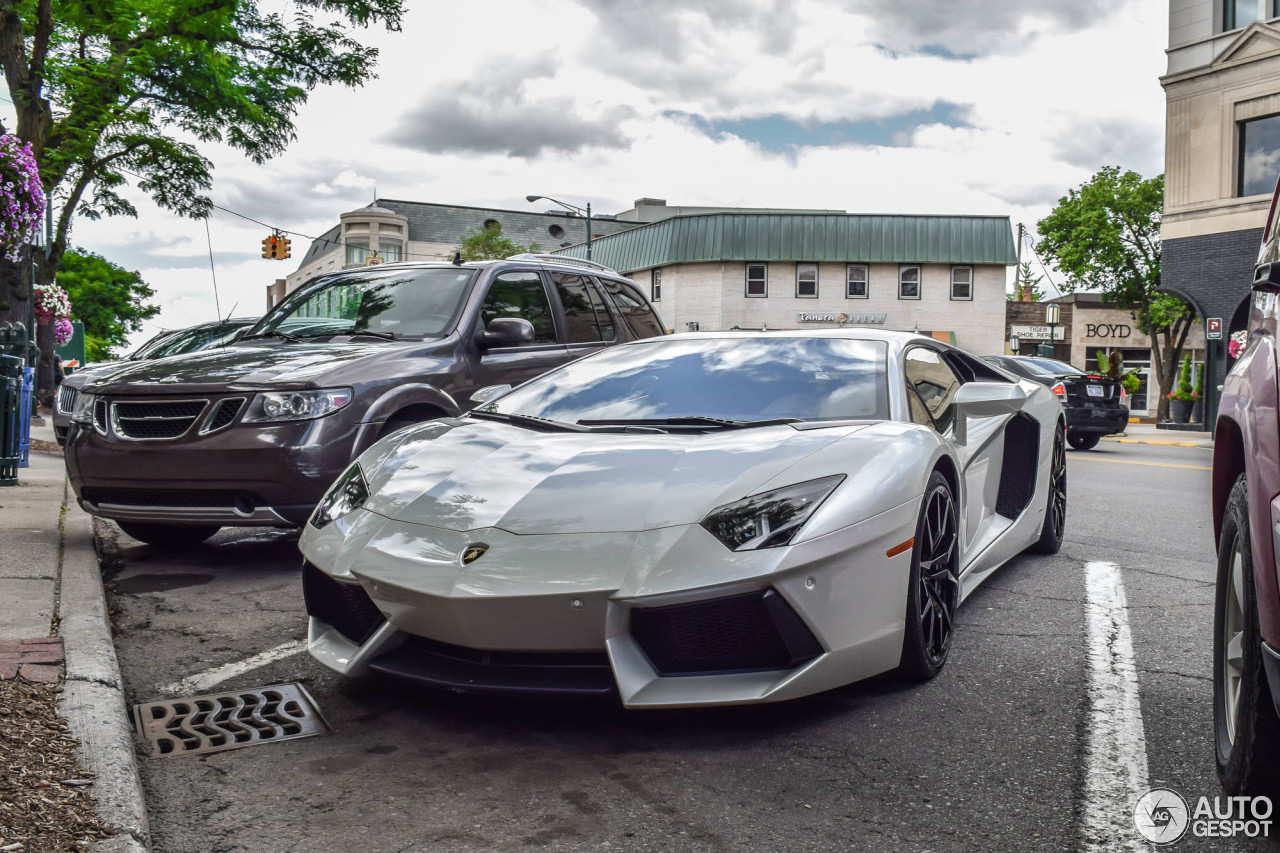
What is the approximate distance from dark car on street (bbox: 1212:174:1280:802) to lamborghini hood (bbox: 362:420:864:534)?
1.23 metres

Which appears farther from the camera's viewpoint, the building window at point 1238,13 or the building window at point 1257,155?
the building window at point 1238,13

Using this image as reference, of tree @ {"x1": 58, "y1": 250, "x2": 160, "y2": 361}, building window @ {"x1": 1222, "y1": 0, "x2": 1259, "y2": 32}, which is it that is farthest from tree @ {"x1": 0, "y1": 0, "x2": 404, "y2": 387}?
tree @ {"x1": 58, "y1": 250, "x2": 160, "y2": 361}

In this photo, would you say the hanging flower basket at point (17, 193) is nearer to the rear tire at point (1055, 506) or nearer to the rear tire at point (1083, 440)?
the rear tire at point (1055, 506)

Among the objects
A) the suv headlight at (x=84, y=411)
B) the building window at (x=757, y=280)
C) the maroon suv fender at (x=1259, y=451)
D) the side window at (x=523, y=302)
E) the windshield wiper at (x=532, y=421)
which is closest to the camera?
the maroon suv fender at (x=1259, y=451)

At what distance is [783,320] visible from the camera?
158ft

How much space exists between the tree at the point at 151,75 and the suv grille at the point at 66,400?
13.7ft

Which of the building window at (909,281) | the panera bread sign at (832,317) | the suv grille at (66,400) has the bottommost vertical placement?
the suv grille at (66,400)

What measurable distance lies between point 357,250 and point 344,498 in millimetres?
73153

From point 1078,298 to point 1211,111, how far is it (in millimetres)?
24492

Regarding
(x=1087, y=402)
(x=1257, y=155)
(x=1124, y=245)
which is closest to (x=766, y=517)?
(x=1087, y=402)

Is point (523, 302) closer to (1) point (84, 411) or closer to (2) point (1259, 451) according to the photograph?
(1) point (84, 411)

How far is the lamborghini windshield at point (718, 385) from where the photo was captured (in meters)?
4.20

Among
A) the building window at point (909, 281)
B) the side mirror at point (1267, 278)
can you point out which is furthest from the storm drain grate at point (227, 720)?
the building window at point (909, 281)

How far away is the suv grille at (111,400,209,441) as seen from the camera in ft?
18.6
